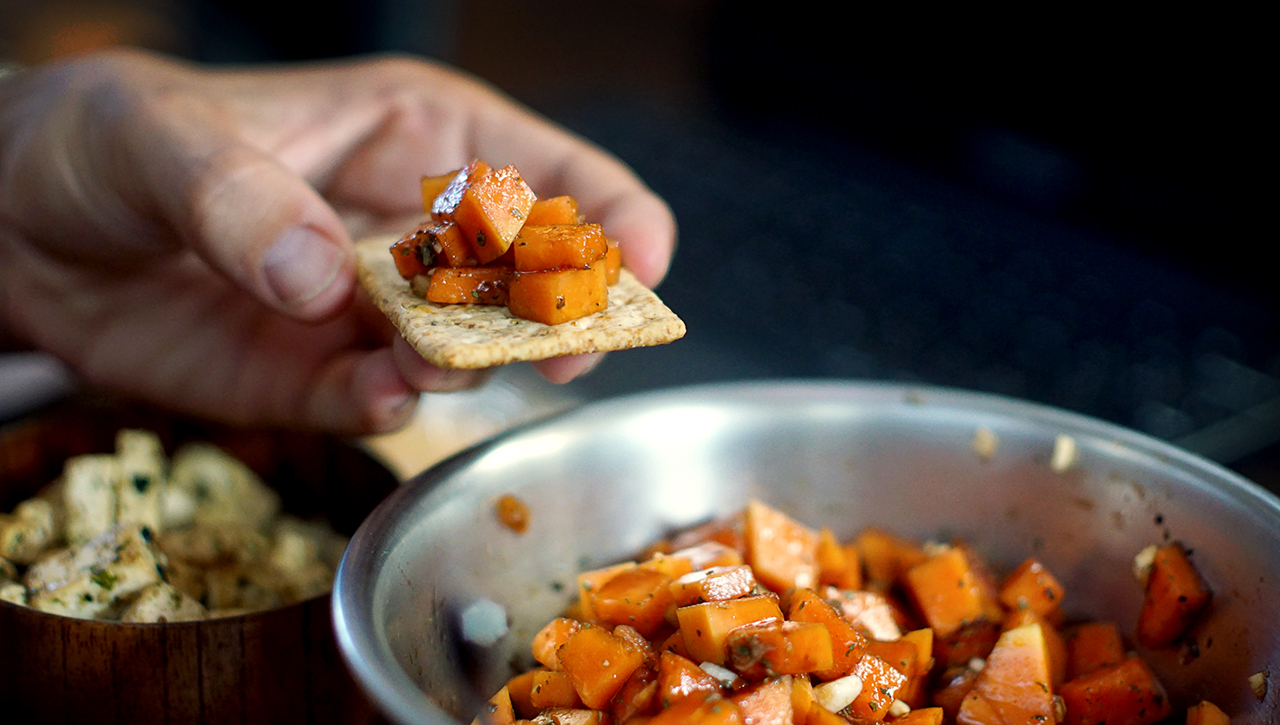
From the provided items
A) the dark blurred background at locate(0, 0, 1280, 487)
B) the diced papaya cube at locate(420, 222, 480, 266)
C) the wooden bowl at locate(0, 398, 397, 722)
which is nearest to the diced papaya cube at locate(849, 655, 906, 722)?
the wooden bowl at locate(0, 398, 397, 722)

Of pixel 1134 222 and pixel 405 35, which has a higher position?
pixel 1134 222

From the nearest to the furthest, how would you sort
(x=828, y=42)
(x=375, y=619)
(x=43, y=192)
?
(x=375, y=619), (x=43, y=192), (x=828, y=42)

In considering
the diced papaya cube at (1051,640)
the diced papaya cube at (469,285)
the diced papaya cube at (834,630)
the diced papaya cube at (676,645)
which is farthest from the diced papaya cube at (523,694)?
the diced papaya cube at (1051,640)

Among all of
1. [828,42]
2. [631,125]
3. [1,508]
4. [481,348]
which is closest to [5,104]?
[1,508]

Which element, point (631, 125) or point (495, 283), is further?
point (631, 125)

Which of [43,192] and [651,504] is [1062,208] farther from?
[43,192]

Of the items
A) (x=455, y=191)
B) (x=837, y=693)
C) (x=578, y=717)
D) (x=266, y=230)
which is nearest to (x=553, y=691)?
(x=578, y=717)

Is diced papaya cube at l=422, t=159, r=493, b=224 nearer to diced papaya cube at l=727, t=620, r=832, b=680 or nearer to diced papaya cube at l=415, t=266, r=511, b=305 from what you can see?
diced papaya cube at l=415, t=266, r=511, b=305

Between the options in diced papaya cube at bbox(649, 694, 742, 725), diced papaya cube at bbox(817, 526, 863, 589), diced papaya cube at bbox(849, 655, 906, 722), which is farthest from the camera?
diced papaya cube at bbox(817, 526, 863, 589)
